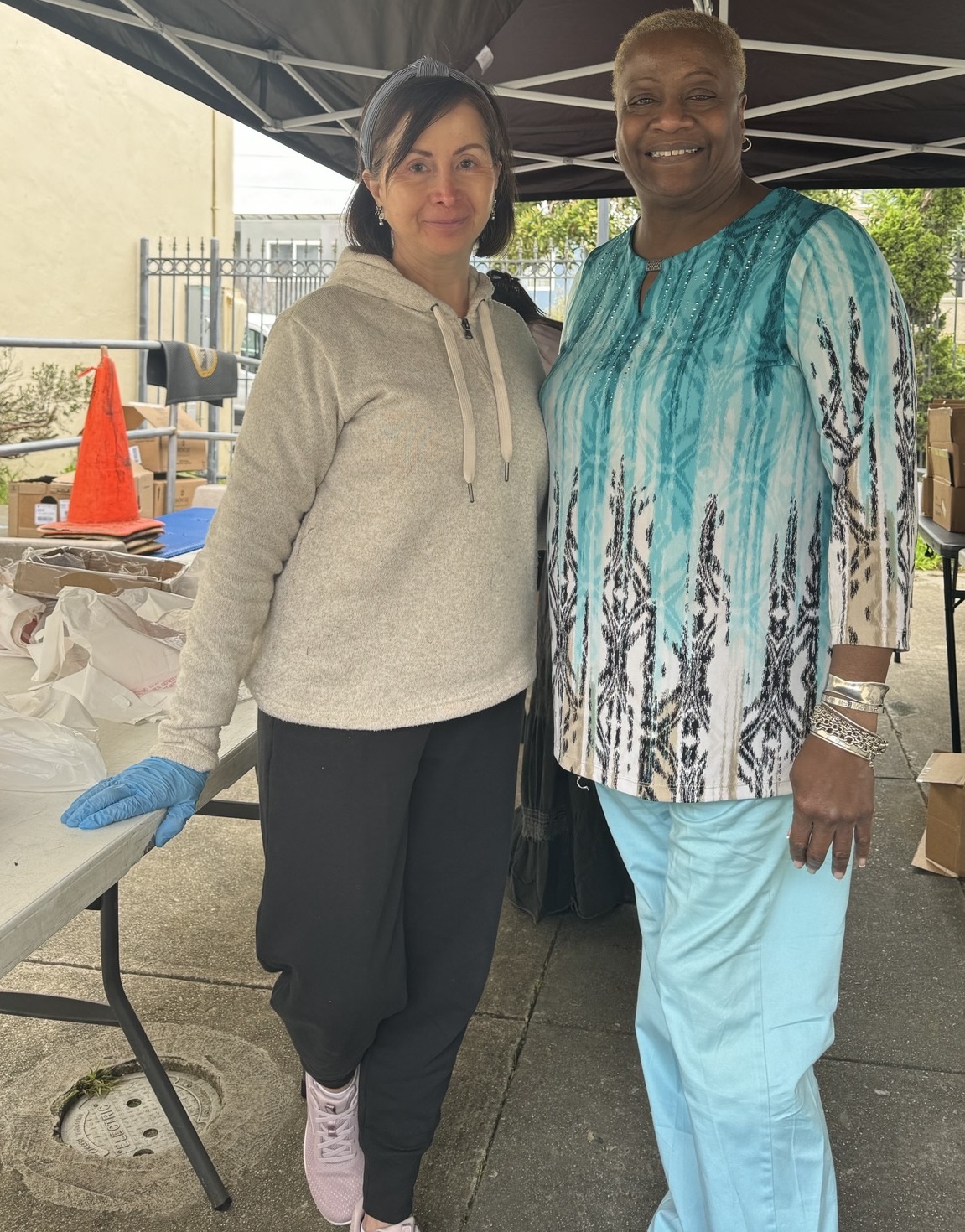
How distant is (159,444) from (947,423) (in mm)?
3545

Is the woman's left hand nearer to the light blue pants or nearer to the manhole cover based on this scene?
the light blue pants

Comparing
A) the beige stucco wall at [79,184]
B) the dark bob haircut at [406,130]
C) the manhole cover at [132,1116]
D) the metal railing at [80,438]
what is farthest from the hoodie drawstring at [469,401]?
the beige stucco wall at [79,184]

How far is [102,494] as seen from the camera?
3.62 metres

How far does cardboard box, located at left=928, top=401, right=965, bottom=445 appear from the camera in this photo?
433cm

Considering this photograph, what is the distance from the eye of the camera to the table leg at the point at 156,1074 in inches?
81.9

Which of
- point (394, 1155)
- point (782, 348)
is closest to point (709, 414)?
point (782, 348)

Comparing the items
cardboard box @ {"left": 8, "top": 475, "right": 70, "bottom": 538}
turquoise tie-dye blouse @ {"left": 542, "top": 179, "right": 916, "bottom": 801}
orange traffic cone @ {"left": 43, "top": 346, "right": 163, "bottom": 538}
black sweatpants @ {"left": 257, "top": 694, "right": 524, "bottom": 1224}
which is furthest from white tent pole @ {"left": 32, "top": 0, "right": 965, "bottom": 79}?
black sweatpants @ {"left": 257, "top": 694, "right": 524, "bottom": 1224}

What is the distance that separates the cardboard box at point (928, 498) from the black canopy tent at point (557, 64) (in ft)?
3.97

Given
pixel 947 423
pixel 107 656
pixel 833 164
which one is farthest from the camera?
pixel 833 164

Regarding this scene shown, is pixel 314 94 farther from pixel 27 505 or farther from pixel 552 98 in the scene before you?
pixel 27 505

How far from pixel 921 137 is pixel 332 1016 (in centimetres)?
403

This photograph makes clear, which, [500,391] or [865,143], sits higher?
[865,143]

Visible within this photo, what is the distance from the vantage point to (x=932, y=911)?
330 centimetres

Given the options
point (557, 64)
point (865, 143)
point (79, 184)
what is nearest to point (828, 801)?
point (557, 64)
